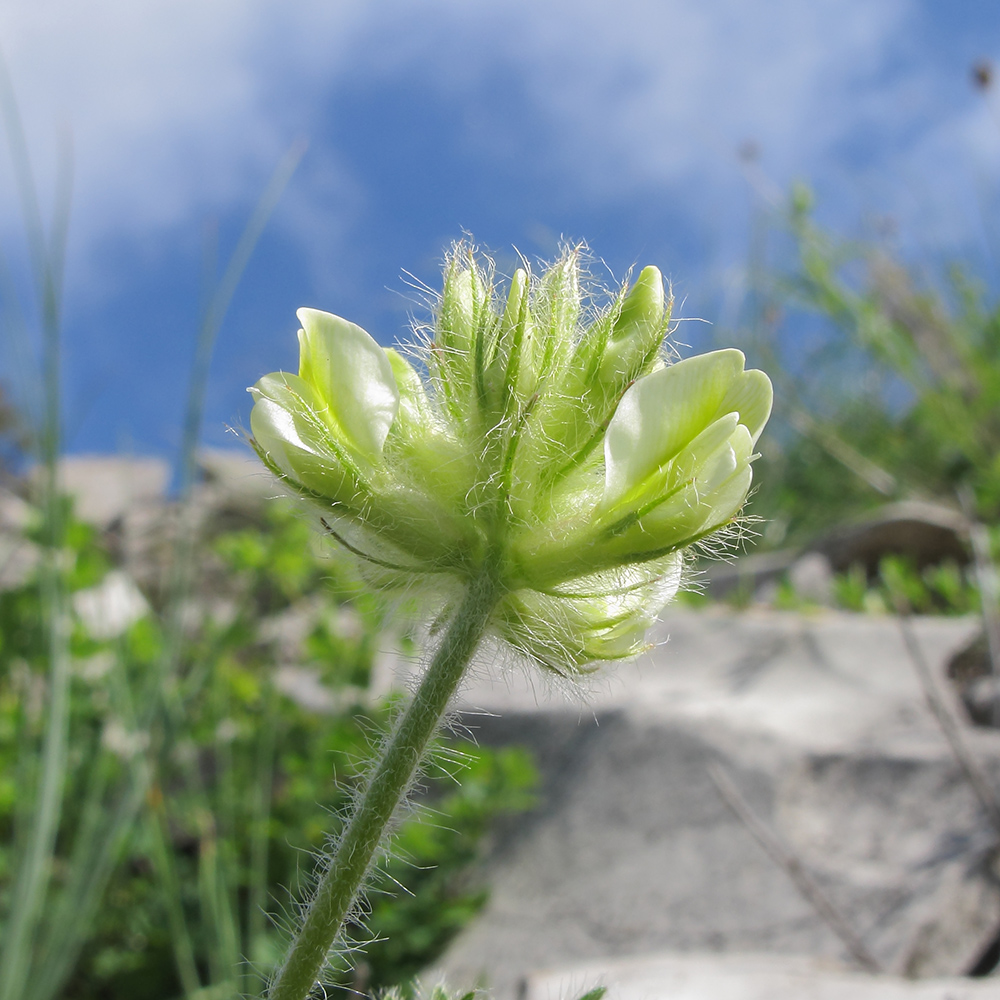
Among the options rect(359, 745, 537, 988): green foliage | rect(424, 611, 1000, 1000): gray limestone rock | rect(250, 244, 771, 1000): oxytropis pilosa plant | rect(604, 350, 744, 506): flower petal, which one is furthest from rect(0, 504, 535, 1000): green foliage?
rect(604, 350, 744, 506): flower petal

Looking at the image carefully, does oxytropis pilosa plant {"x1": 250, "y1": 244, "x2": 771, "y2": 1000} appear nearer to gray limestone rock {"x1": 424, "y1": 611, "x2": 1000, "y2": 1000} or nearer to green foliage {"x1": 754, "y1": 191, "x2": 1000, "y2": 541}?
gray limestone rock {"x1": 424, "y1": 611, "x2": 1000, "y2": 1000}

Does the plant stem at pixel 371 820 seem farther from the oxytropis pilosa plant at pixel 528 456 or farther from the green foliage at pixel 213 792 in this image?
the green foliage at pixel 213 792

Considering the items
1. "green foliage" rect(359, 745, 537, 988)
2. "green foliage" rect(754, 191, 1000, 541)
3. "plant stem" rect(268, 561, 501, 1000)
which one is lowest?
"plant stem" rect(268, 561, 501, 1000)

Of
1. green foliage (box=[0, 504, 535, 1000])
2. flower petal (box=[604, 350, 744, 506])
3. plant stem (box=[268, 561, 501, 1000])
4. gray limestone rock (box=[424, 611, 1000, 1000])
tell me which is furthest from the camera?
green foliage (box=[0, 504, 535, 1000])

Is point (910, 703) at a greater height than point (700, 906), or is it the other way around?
point (910, 703)

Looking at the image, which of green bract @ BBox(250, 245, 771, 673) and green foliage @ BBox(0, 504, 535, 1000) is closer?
green bract @ BBox(250, 245, 771, 673)

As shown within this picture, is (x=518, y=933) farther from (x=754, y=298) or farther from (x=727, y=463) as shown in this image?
(x=754, y=298)

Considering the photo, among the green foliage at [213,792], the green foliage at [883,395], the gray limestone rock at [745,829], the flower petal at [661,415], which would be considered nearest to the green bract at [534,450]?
the flower petal at [661,415]

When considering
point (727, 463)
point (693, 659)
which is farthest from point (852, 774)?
point (727, 463)
